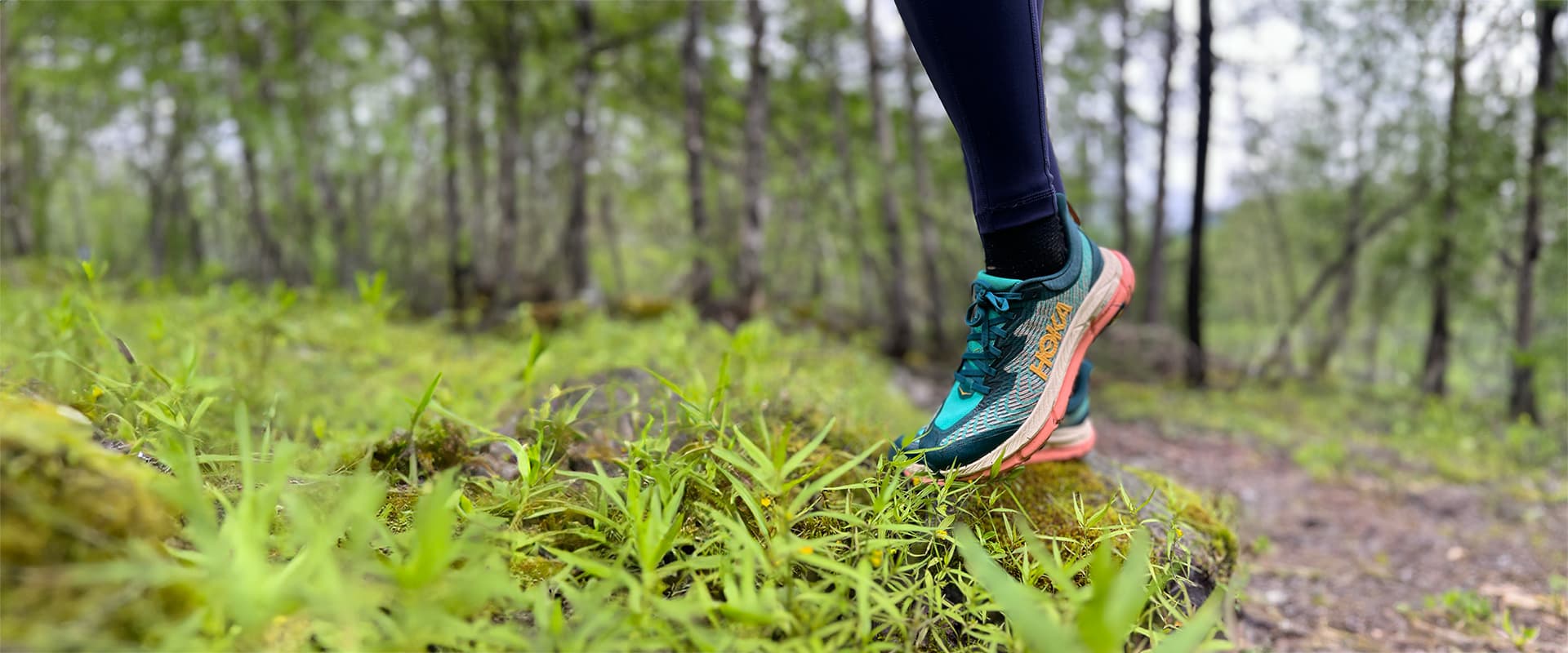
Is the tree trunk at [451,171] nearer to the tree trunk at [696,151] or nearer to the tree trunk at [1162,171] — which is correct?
the tree trunk at [696,151]

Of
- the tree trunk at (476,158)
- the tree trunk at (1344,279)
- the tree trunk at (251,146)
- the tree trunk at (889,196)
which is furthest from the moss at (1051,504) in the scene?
the tree trunk at (1344,279)

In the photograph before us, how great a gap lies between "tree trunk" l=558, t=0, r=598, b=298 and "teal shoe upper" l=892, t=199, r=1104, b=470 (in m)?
9.10

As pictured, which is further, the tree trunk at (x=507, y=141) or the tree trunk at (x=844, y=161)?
the tree trunk at (x=844, y=161)

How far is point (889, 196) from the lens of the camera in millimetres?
9648

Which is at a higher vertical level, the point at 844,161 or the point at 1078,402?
the point at 844,161

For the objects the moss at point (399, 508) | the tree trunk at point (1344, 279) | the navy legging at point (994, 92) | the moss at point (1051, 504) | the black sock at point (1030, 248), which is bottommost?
the tree trunk at point (1344, 279)

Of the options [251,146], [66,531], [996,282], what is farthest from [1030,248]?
[251,146]

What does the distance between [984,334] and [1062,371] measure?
0.19m

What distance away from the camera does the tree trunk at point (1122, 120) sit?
13.7 metres

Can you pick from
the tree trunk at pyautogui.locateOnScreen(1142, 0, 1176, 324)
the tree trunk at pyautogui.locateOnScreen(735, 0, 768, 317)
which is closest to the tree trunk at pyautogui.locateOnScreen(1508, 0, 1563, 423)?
the tree trunk at pyautogui.locateOnScreen(1142, 0, 1176, 324)

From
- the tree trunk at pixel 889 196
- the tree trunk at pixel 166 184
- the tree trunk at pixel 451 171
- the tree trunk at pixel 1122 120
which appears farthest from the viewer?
the tree trunk at pixel 166 184

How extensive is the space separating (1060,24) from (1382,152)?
6.70 metres

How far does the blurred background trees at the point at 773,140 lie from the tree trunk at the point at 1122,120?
3.1 inches

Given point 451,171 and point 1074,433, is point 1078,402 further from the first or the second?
point 451,171
